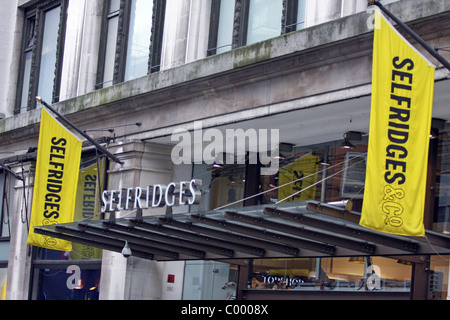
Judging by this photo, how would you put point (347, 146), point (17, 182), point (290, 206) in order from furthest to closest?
1. point (17, 182)
2. point (347, 146)
3. point (290, 206)

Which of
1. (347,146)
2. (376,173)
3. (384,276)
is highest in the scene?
(347,146)

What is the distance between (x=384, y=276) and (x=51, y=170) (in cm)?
905

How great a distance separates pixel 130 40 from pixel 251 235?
359 inches

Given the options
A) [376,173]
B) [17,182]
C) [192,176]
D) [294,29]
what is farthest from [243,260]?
[17,182]

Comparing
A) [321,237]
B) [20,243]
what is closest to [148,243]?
[321,237]

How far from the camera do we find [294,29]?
17.5 meters

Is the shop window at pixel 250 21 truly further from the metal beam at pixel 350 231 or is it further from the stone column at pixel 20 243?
the stone column at pixel 20 243

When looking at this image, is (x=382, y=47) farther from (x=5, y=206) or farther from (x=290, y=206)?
(x=5, y=206)

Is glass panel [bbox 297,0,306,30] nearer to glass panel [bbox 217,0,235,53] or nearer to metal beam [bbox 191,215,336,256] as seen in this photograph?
glass panel [bbox 217,0,235,53]

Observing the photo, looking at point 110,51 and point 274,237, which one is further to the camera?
point 110,51

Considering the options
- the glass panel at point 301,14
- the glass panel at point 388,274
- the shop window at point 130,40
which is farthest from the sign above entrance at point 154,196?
the shop window at point 130,40

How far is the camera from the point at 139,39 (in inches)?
882

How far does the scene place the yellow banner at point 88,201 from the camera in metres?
22.6

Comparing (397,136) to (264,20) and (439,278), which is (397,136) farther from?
(264,20)
